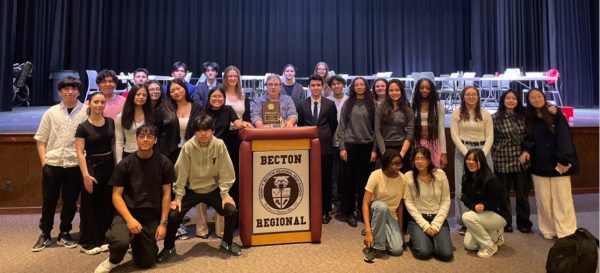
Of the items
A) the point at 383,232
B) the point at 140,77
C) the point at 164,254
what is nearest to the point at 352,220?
the point at 383,232

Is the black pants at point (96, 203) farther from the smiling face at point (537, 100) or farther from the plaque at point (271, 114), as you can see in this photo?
the smiling face at point (537, 100)

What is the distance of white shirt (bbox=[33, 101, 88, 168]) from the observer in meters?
3.18

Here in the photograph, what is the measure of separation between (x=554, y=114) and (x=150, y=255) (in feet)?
11.5

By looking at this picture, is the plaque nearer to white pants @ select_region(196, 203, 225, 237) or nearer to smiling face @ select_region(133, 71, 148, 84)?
white pants @ select_region(196, 203, 225, 237)

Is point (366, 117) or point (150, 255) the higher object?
point (366, 117)

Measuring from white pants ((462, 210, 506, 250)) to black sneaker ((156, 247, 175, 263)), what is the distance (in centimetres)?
228

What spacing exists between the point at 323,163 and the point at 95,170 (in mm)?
1988

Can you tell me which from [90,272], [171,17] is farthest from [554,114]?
[171,17]

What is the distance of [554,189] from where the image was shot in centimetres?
352

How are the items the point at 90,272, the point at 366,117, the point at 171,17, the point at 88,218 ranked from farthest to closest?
the point at 171,17 < the point at 366,117 < the point at 88,218 < the point at 90,272

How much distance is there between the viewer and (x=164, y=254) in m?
2.99

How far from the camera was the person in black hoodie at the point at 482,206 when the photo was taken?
3.15m

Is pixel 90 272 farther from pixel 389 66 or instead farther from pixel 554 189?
pixel 389 66

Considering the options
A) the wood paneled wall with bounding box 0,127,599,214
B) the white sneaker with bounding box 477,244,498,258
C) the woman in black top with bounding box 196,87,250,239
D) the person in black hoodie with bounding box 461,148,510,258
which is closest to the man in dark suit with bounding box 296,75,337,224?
the woman in black top with bounding box 196,87,250,239
